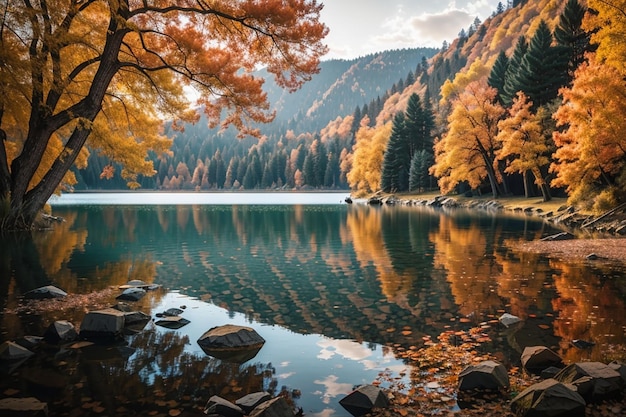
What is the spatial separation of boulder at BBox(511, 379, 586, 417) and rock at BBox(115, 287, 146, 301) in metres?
9.23

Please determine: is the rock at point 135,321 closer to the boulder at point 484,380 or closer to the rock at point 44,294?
the rock at point 44,294

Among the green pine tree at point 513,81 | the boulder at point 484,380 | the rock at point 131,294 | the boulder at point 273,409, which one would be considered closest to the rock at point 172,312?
the rock at point 131,294

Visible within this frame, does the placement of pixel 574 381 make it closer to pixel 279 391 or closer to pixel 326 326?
pixel 279 391

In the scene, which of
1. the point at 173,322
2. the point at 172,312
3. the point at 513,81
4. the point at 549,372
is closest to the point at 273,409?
the point at 549,372

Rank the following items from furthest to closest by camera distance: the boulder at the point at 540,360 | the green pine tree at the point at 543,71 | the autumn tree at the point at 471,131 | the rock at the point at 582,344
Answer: the autumn tree at the point at 471,131 → the green pine tree at the point at 543,71 → the rock at the point at 582,344 → the boulder at the point at 540,360

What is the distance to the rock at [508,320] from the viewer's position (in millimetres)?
9016

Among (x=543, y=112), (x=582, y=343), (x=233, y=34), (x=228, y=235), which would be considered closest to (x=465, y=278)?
(x=582, y=343)

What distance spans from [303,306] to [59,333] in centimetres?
510

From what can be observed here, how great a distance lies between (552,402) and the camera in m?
5.13

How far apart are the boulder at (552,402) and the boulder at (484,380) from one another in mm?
651

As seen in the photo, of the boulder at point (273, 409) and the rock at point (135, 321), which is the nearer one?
the boulder at point (273, 409)

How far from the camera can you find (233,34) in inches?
747

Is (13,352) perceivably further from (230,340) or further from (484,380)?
(484,380)

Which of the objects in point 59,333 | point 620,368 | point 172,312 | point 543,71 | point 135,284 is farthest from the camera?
point 543,71
